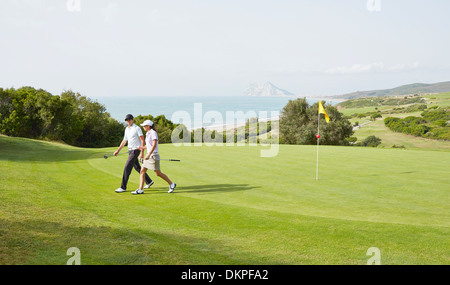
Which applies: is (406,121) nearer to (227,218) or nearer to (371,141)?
(371,141)

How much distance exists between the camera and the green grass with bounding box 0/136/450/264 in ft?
18.6

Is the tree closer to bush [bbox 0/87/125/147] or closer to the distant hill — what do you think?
bush [bbox 0/87/125/147]

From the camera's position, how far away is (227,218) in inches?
317

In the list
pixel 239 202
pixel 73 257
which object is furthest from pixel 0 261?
pixel 239 202

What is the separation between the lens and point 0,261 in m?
4.76

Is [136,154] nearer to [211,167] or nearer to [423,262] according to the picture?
[211,167]

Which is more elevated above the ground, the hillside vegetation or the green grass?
the hillside vegetation

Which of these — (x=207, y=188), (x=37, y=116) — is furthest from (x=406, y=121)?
(x=207, y=188)

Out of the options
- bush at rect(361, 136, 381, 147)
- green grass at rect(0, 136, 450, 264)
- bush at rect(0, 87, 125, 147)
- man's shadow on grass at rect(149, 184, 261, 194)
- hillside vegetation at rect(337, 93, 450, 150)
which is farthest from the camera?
bush at rect(361, 136, 381, 147)

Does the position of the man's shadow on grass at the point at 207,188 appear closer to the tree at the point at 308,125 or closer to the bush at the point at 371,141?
the tree at the point at 308,125

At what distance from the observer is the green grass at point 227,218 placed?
566 cm

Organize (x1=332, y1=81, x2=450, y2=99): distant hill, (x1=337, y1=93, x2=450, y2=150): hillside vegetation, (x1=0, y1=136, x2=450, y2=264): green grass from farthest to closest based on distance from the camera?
(x1=332, y1=81, x2=450, y2=99): distant hill → (x1=337, y1=93, x2=450, y2=150): hillside vegetation → (x1=0, y1=136, x2=450, y2=264): green grass

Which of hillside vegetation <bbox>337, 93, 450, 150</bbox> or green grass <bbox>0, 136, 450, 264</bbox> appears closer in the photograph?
green grass <bbox>0, 136, 450, 264</bbox>

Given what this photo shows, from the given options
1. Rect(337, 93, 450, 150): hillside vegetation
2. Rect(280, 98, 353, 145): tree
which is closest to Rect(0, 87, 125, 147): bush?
Rect(280, 98, 353, 145): tree
